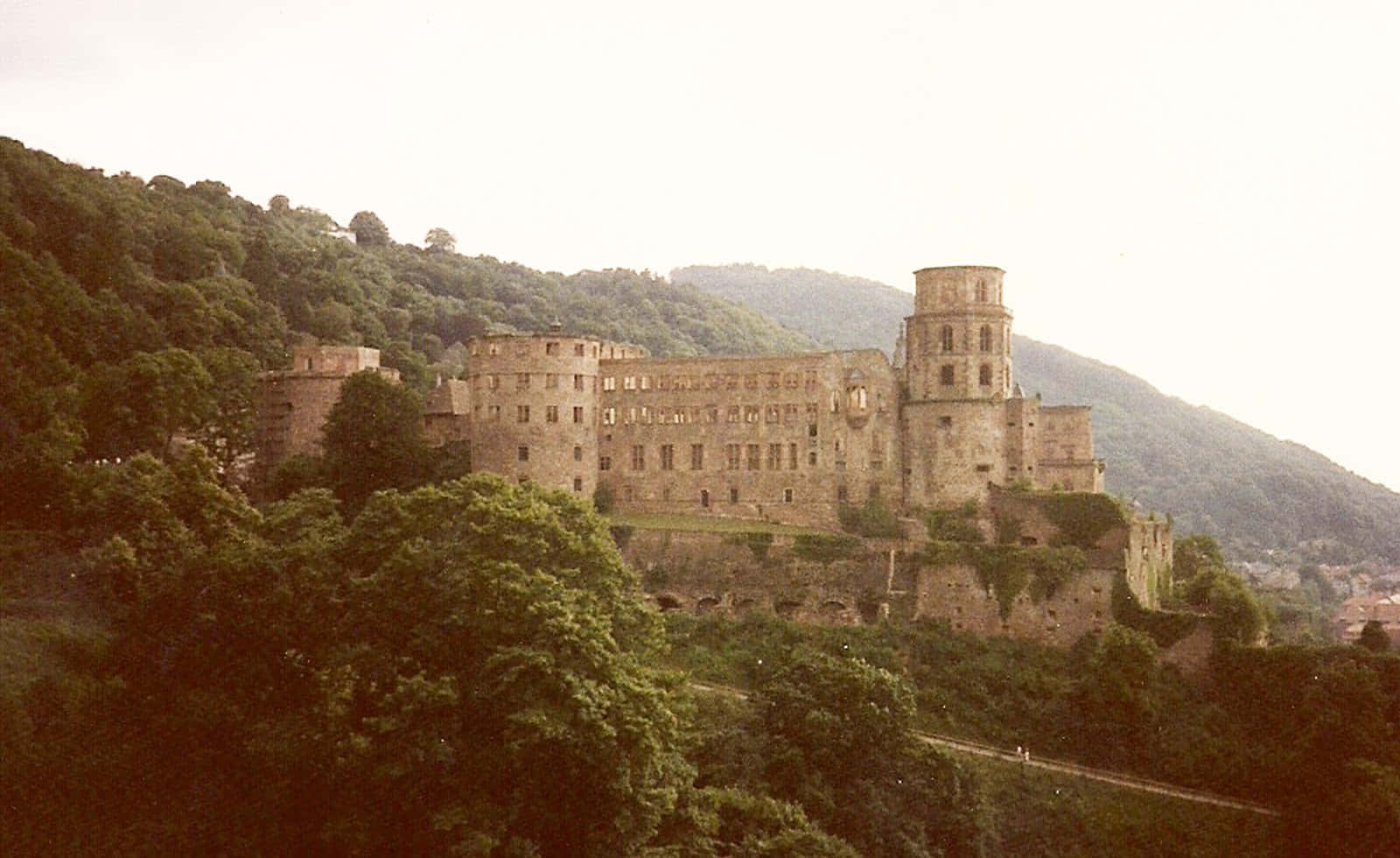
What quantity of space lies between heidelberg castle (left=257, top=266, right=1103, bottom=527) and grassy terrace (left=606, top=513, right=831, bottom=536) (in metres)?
0.86

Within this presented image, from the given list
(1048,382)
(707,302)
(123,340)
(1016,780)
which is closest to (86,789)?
(123,340)

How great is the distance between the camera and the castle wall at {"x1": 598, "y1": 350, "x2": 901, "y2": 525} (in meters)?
68.8

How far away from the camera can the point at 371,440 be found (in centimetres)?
6462

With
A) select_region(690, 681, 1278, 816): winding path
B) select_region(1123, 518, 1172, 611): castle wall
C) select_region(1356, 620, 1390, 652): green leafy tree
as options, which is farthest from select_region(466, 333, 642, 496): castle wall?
select_region(1356, 620, 1390, 652): green leafy tree

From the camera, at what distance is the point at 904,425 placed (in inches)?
2702

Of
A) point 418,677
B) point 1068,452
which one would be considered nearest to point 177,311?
point 418,677

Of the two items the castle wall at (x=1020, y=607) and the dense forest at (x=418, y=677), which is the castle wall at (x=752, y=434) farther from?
the dense forest at (x=418, y=677)

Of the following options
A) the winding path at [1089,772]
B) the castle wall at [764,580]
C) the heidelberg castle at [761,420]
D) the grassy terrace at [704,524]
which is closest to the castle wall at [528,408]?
the heidelberg castle at [761,420]

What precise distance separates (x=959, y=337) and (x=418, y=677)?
37011mm

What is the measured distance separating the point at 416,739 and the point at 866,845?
55.7ft

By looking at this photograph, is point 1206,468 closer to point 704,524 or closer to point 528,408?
point 704,524

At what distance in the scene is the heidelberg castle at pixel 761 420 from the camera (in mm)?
68000

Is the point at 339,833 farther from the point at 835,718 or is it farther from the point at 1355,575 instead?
the point at 1355,575

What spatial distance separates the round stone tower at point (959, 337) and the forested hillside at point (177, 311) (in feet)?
99.2
